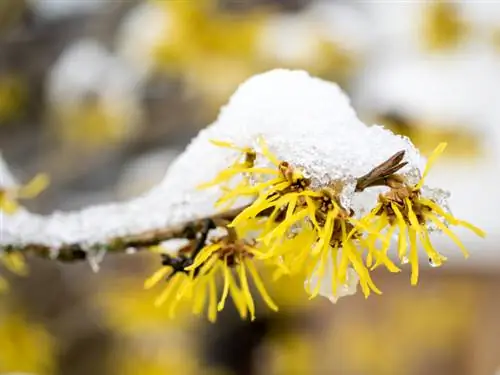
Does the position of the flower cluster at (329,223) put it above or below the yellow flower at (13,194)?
above

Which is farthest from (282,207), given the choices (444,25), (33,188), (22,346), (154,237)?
(444,25)

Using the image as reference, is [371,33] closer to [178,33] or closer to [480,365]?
[178,33]

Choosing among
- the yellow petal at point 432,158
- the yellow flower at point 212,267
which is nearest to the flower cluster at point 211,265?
the yellow flower at point 212,267

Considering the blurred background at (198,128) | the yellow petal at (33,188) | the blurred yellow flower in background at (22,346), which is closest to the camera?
the yellow petal at (33,188)

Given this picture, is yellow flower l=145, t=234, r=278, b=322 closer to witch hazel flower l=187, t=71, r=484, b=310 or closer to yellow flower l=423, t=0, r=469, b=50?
witch hazel flower l=187, t=71, r=484, b=310

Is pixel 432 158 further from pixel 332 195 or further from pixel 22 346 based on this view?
pixel 22 346

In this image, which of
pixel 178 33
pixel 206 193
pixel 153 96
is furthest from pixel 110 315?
pixel 206 193

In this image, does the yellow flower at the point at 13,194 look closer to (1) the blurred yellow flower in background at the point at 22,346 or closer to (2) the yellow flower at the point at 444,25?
(1) the blurred yellow flower in background at the point at 22,346
